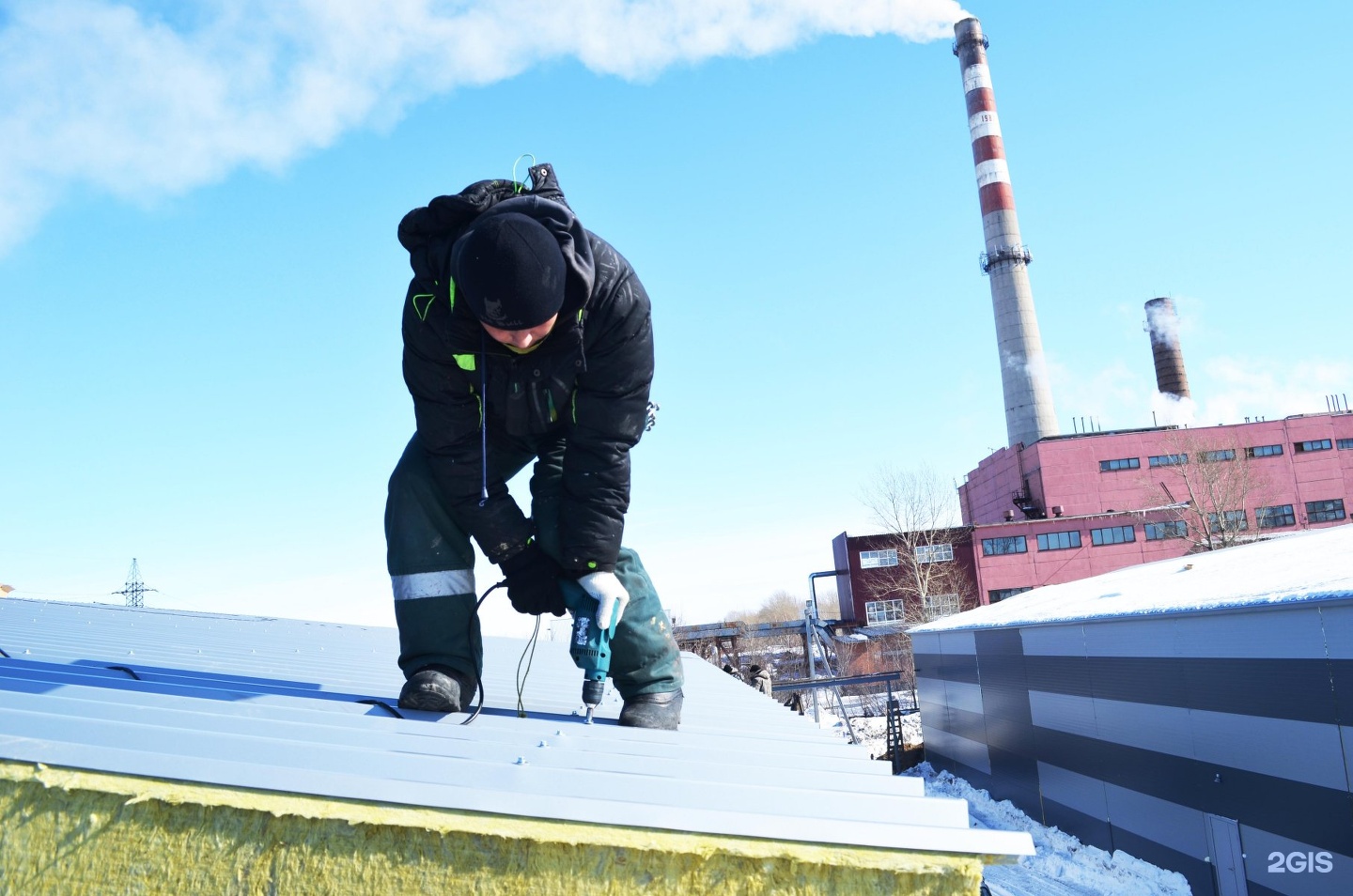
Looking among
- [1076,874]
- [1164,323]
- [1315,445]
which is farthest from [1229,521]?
[1076,874]

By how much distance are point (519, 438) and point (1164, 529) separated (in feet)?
121

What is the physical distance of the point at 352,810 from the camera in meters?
1.27

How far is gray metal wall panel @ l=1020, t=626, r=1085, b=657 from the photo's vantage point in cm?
987

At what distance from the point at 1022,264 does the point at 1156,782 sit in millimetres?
33770

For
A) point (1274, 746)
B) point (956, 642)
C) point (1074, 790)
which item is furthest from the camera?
point (956, 642)

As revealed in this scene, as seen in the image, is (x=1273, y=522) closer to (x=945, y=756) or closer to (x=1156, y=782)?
(x=945, y=756)

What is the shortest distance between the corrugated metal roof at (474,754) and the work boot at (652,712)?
0.22 feet

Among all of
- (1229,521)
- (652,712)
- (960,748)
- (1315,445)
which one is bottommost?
(960,748)

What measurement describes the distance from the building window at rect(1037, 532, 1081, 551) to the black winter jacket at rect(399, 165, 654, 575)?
34.5 meters

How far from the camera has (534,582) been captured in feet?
7.99

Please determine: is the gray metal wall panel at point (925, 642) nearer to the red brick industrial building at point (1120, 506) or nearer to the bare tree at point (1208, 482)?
the red brick industrial building at point (1120, 506)

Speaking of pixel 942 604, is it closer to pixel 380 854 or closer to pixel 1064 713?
pixel 1064 713

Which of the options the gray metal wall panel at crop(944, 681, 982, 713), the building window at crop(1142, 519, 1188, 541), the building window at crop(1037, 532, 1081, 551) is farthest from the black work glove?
the building window at crop(1142, 519, 1188, 541)

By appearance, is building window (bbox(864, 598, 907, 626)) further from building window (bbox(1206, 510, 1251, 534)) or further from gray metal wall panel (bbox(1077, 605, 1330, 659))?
gray metal wall panel (bbox(1077, 605, 1330, 659))
